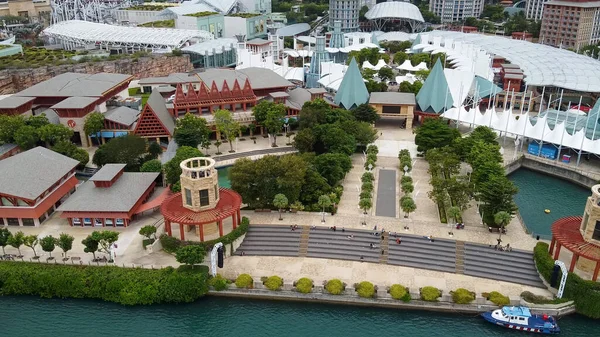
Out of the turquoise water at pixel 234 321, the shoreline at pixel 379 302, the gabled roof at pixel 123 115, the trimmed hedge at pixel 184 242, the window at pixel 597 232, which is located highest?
the gabled roof at pixel 123 115

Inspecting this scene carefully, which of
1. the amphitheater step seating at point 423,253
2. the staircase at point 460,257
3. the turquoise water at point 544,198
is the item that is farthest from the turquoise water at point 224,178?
the turquoise water at point 544,198

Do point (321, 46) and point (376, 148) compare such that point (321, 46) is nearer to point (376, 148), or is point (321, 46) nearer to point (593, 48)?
point (376, 148)

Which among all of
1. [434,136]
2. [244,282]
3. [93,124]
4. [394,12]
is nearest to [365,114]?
[434,136]

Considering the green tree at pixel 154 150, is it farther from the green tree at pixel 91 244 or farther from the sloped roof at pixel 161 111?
the green tree at pixel 91 244

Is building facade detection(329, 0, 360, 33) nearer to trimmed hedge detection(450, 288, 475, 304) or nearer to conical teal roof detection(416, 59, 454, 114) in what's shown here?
conical teal roof detection(416, 59, 454, 114)

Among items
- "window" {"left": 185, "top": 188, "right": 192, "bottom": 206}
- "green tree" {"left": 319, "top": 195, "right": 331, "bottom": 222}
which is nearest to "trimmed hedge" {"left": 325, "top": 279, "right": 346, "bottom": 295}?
"green tree" {"left": 319, "top": 195, "right": 331, "bottom": 222}

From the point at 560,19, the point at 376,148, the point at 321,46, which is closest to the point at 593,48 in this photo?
the point at 560,19
